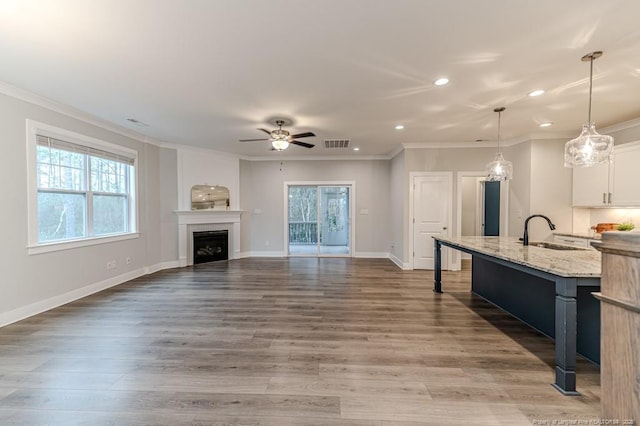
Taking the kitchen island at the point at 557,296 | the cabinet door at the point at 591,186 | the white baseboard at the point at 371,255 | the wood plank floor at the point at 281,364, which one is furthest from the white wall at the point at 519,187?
the white baseboard at the point at 371,255

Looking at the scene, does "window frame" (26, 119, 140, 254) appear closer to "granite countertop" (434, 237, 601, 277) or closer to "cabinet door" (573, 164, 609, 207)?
"granite countertop" (434, 237, 601, 277)

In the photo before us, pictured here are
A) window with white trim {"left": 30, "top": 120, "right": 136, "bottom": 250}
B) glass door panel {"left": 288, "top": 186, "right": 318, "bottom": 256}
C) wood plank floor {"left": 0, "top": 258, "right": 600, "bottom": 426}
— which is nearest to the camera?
wood plank floor {"left": 0, "top": 258, "right": 600, "bottom": 426}

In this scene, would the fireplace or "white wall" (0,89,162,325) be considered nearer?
"white wall" (0,89,162,325)

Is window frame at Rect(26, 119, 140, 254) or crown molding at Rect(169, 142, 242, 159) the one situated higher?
crown molding at Rect(169, 142, 242, 159)

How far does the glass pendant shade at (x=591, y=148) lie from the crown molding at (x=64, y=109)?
6054 mm

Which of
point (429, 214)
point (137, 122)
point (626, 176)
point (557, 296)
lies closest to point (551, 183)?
point (626, 176)

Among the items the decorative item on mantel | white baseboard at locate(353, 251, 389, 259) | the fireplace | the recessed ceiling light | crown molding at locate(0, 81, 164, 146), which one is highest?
the recessed ceiling light

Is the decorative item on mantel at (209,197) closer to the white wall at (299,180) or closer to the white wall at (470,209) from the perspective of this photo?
the white wall at (299,180)

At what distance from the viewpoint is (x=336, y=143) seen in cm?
580

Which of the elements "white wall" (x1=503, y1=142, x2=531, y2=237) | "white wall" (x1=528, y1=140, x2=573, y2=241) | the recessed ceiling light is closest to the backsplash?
"white wall" (x1=528, y1=140, x2=573, y2=241)

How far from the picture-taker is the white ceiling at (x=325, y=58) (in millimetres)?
1943

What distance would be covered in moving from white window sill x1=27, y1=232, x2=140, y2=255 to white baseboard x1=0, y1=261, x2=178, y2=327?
621 millimetres

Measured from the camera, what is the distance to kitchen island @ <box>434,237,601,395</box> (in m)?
1.93

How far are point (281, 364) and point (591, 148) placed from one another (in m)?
3.52
